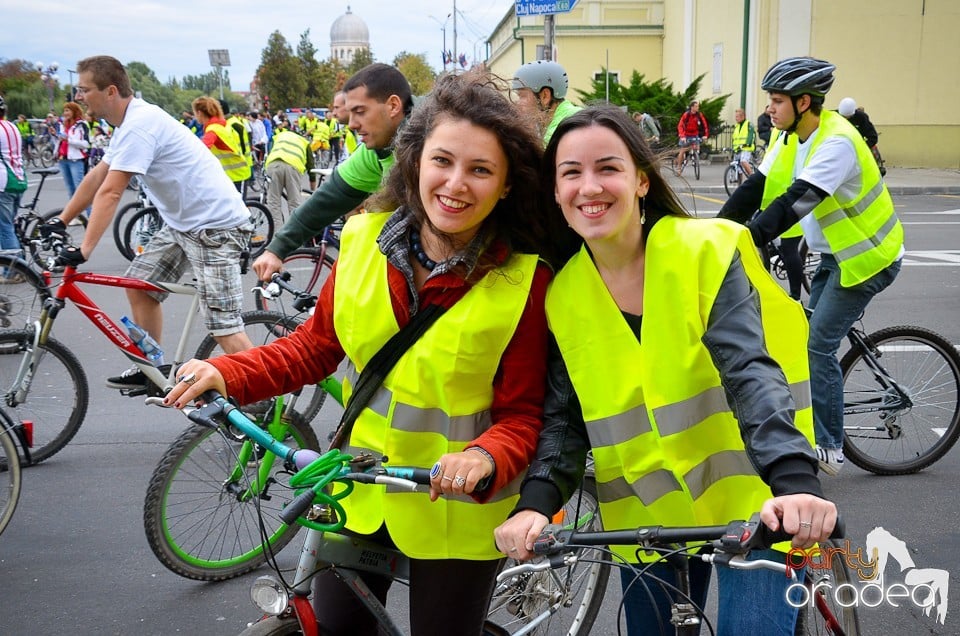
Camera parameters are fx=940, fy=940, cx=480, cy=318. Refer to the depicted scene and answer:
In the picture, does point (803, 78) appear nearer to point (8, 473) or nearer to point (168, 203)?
point (168, 203)

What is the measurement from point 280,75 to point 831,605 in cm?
6353

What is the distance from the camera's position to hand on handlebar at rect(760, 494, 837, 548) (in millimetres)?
1682

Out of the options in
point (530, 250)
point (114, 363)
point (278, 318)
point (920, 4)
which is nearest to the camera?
point (530, 250)

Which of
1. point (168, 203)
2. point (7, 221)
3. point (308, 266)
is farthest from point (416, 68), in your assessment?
point (168, 203)

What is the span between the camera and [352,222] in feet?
8.10

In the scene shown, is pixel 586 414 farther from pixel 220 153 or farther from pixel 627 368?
pixel 220 153

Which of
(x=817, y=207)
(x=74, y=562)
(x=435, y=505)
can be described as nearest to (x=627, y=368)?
(x=435, y=505)

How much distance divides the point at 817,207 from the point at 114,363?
209 inches

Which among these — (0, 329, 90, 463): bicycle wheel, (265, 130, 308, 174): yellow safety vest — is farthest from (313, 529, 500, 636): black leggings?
(265, 130, 308, 174): yellow safety vest

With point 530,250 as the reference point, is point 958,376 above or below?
below

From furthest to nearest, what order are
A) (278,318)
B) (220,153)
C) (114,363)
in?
(220,153) → (114,363) → (278,318)

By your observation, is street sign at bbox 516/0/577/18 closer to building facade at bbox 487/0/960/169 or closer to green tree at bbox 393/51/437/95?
building facade at bbox 487/0/960/169

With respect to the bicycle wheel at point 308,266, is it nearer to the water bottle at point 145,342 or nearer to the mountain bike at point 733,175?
the water bottle at point 145,342

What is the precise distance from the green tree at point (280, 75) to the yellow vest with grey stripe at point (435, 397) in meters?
62.6
